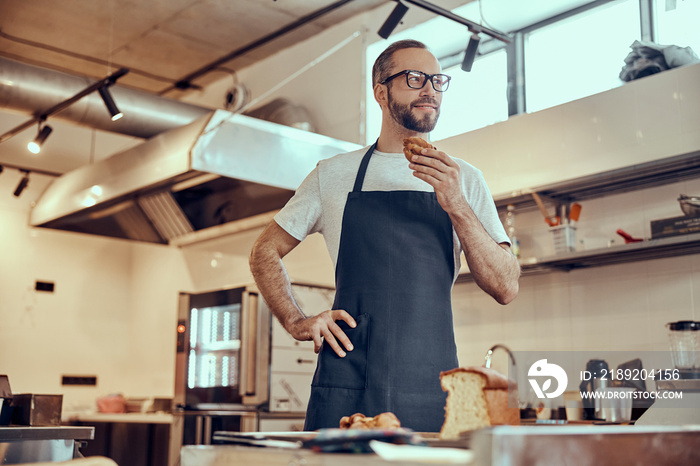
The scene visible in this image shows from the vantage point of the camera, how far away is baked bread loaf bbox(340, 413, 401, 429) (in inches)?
44.6

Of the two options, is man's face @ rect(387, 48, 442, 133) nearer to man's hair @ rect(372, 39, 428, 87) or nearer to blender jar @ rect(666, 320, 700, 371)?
man's hair @ rect(372, 39, 428, 87)

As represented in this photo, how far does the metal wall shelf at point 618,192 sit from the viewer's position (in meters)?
3.37

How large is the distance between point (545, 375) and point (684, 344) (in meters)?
0.97

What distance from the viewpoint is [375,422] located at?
1.16 m

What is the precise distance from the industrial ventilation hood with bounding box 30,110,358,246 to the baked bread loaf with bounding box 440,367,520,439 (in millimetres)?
3253

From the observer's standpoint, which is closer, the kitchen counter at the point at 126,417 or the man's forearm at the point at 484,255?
the man's forearm at the point at 484,255

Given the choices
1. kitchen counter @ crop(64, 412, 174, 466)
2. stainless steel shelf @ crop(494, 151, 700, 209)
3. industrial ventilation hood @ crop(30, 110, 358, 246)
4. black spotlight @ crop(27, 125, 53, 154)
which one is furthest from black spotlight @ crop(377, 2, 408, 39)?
kitchen counter @ crop(64, 412, 174, 466)

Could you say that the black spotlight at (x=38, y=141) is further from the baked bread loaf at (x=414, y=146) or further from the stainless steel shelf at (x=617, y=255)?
the baked bread loaf at (x=414, y=146)

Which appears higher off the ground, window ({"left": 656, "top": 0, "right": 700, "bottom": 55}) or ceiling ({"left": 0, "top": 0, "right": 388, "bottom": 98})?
ceiling ({"left": 0, "top": 0, "right": 388, "bottom": 98})

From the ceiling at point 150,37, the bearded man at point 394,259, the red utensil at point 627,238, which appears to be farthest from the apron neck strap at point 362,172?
the ceiling at point 150,37

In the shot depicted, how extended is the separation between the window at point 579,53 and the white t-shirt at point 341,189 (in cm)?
242

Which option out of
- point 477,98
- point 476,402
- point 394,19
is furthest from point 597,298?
point 476,402

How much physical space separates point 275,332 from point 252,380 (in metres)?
0.32

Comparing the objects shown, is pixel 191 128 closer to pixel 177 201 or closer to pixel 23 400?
pixel 177 201
